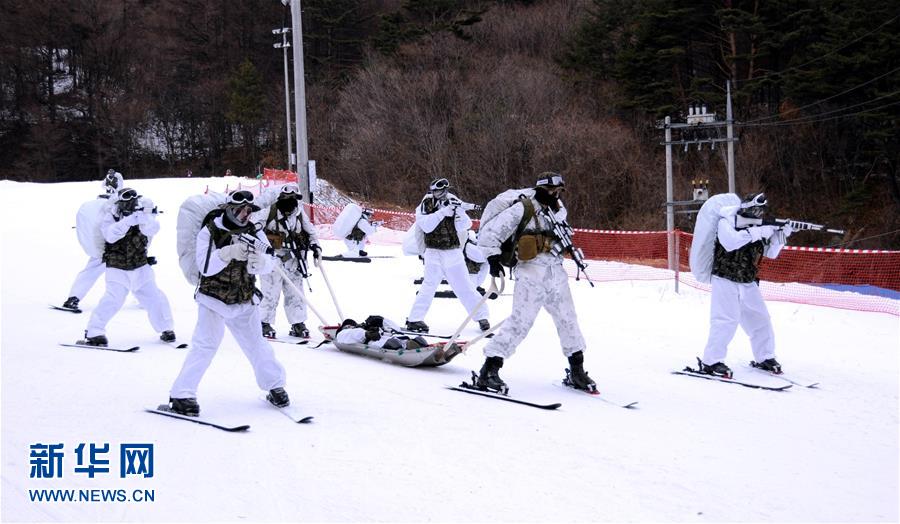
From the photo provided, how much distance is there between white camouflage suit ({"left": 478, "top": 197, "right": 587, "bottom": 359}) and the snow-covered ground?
59 centimetres

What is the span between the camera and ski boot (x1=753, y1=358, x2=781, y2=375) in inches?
376

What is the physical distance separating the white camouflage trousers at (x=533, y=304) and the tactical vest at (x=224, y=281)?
7.92 feet

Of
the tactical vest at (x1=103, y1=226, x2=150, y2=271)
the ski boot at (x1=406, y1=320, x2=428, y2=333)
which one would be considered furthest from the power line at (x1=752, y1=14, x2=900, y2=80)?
the tactical vest at (x1=103, y1=226, x2=150, y2=271)

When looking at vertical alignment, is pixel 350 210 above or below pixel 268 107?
below

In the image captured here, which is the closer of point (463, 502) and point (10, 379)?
point (463, 502)

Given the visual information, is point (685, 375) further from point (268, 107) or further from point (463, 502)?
point (268, 107)

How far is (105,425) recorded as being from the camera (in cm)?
677

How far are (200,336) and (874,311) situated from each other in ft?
37.2

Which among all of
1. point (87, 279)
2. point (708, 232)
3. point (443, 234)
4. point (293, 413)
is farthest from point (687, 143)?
point (293, 413)

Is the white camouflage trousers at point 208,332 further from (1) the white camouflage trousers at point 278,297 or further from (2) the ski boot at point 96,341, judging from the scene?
(1) the white camouflage trousers at point 278,297

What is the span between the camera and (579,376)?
8.38 metres

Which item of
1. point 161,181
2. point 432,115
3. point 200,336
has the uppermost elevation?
point 432,115

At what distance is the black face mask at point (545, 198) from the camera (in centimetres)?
823

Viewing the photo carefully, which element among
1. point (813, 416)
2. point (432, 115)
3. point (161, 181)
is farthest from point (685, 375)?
point (432, 115)
